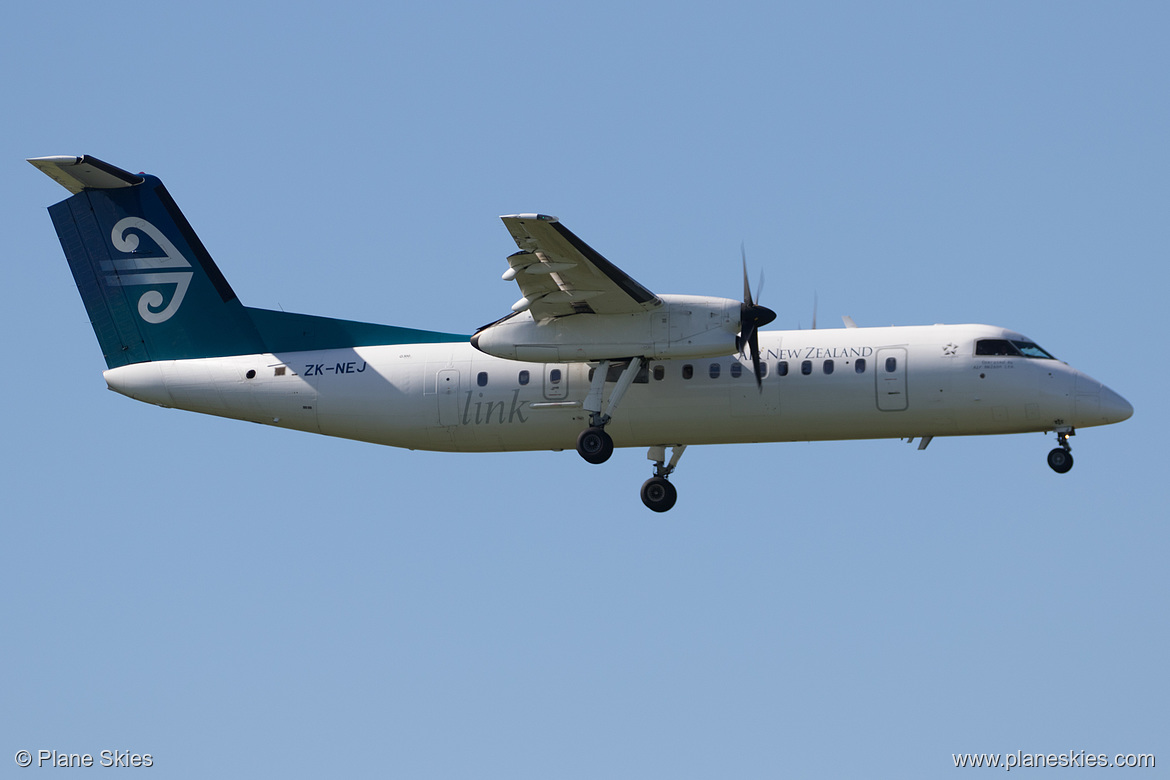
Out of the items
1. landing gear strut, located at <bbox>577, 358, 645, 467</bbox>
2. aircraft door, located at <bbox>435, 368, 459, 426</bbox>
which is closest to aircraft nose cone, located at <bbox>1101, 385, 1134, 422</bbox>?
landing gear strut, located at <bbox>577, 358, 645, 467</bbox>

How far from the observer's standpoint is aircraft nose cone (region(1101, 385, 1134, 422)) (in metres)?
21.9

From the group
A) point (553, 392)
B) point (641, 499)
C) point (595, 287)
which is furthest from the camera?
point (641, 499)

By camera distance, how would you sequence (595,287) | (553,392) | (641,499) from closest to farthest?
(595,287)
(553,392)
(641,499)

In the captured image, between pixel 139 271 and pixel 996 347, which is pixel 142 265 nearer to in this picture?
pixel 139 271

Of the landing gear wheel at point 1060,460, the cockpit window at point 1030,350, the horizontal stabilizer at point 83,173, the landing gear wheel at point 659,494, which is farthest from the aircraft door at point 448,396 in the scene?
the landing gear wheel at point 1060,460

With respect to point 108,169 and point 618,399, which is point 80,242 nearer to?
point 108,169

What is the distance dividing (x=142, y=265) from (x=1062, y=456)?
16.4 metres

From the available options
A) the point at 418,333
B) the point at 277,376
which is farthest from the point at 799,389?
the point at 277,376

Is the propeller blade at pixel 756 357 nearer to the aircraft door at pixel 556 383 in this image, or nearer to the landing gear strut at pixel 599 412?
the landing gear strut at pixel 599 412

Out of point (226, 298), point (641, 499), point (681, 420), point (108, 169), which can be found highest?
point (108, 169)

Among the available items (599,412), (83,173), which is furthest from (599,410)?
(83,173)

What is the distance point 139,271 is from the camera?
998 inches

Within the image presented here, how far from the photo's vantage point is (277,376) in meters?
24.2

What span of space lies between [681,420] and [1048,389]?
5.83 m
